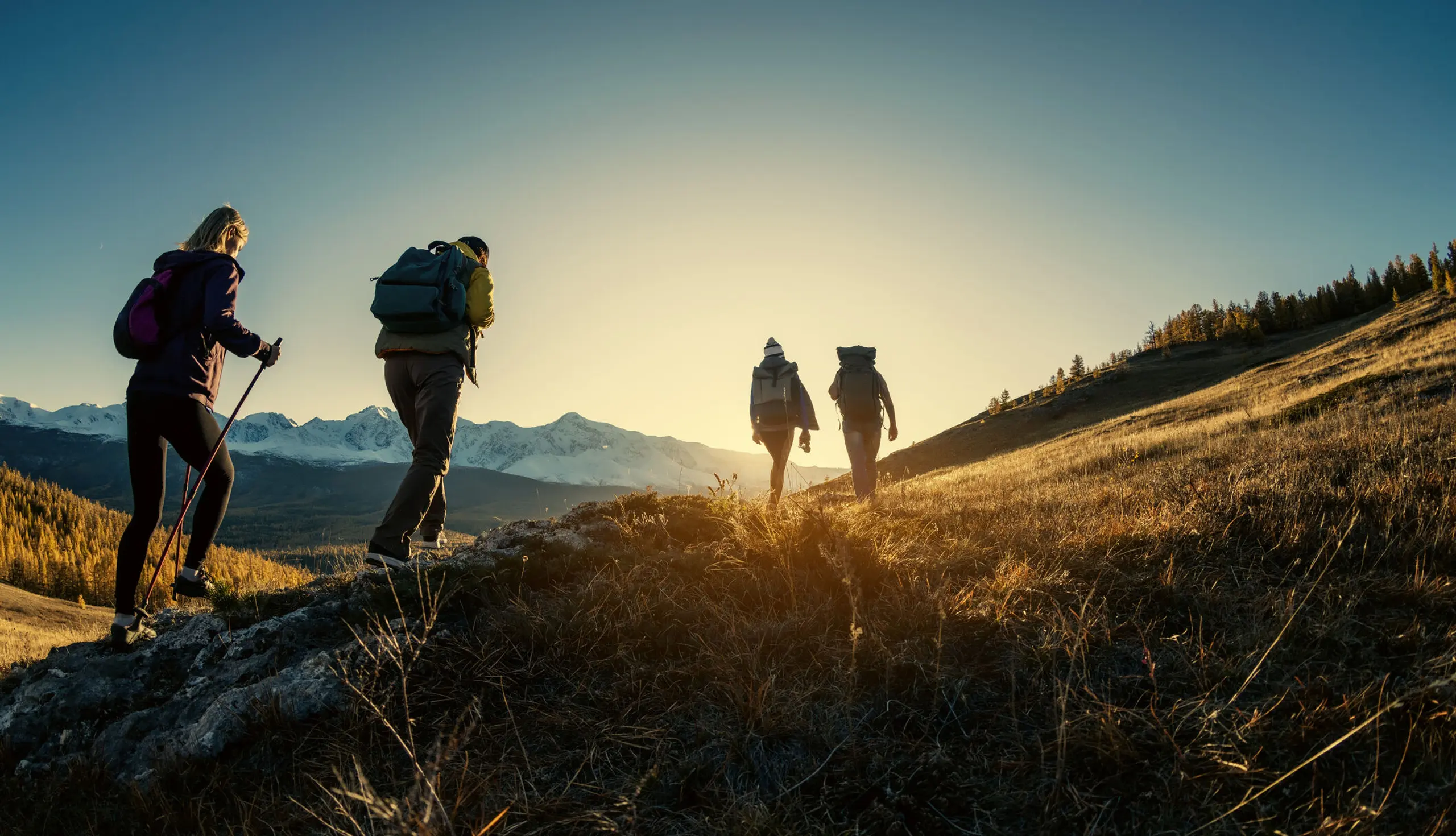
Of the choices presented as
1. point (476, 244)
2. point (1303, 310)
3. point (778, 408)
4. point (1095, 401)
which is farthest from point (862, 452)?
point (1303, 310)

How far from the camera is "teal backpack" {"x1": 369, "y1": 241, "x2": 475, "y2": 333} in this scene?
14.5ft

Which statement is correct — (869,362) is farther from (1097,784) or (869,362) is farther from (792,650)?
(1097,784)

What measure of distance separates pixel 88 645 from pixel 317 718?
2.16 m

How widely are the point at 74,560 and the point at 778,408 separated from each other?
371 inches

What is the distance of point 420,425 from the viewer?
452 cm

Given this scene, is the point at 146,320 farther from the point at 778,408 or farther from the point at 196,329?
the point at 778,408

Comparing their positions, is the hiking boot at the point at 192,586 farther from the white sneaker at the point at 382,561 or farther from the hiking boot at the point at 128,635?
the white sneaker at the point at 382,561

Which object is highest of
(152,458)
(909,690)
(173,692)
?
(152,458)

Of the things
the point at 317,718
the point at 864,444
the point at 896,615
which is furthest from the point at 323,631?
the point at 864,444

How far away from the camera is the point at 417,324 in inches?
176

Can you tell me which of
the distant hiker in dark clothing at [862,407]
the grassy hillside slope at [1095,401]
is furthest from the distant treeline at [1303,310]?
the distant hiker in dark clothing at [862,407]

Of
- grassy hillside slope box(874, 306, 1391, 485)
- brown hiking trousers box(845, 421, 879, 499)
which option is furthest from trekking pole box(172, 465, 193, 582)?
grassy hillside slope box(874, 306, 1391, 485)

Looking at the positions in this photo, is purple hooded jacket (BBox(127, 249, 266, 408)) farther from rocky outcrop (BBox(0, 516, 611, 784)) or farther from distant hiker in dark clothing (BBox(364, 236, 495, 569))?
rocky outcrop (BBox(0, 516, 611, 784))

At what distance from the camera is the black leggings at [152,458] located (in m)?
3.80
